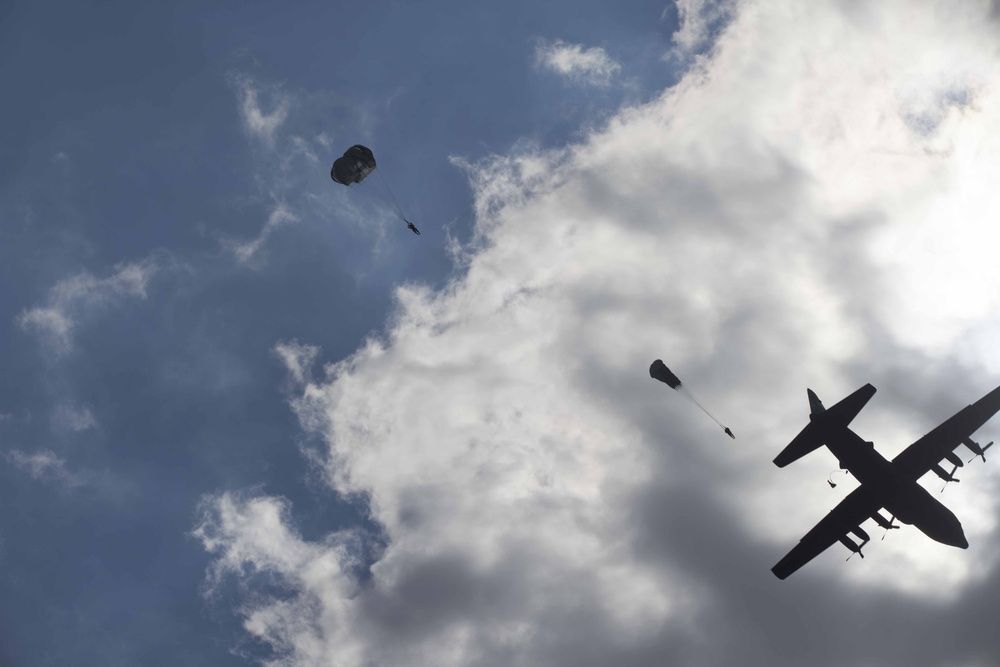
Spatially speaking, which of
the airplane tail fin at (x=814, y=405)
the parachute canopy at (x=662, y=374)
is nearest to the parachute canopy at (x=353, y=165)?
the parachute canopy at (x=662, y=374)

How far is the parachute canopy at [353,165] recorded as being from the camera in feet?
213

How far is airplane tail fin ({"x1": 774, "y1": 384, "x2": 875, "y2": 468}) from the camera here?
178 ft

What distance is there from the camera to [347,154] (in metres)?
65.2

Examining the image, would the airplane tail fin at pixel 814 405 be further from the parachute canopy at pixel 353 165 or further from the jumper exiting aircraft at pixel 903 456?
the parachute canopy at pixel 353 165

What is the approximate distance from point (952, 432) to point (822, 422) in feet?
36.2

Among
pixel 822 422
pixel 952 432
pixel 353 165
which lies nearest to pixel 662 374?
pixel 822 422

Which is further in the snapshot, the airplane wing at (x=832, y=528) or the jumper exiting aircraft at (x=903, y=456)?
the airplane wing at (x=832, y=528)

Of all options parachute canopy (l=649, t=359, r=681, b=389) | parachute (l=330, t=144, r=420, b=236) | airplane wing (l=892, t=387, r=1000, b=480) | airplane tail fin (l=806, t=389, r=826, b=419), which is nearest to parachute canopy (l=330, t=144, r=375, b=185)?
parachute (l=330, t=144, r=420, b=236)

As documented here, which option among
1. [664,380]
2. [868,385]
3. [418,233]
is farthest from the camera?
[418,233]

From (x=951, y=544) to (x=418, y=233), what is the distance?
51.4m

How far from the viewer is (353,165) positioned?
214 feet

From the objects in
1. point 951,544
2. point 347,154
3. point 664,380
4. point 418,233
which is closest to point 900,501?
point 951,544

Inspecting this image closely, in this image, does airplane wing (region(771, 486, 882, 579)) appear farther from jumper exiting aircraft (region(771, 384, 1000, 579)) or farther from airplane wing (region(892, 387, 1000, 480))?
airplane wing (region(892, 387, 1000, 480))

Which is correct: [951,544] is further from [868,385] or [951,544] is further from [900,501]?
[868,385]
